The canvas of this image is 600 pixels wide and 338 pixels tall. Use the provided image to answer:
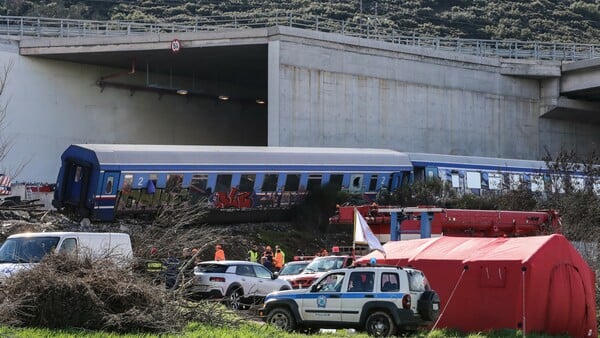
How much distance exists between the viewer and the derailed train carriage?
114 feet

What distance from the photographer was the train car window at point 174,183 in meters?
35.8

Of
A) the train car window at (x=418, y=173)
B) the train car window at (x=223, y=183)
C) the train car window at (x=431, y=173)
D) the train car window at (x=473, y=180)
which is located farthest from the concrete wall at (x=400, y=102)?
the train car window at (x=223, y=183)

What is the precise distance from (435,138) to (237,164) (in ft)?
56.9

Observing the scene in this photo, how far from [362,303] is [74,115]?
3487 centimetres

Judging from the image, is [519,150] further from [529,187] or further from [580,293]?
[580,293]

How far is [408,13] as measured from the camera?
367 ft

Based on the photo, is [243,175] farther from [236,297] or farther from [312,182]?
[236,297]

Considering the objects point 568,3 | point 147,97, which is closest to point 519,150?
point 147,97

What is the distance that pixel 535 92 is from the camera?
57.3 meters

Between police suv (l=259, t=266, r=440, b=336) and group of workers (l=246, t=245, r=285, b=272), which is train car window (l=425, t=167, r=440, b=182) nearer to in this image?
group of workers (l=246, t=245, r=285, b=272)

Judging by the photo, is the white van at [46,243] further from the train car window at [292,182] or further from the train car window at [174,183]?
the train car window at [292,182]

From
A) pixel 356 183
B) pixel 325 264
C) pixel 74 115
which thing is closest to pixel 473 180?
pixel 356 183

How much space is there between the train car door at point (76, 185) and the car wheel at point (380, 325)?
18599mm

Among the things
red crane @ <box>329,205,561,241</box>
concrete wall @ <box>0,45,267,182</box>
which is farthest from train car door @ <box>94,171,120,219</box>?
concrete wall @ <box>0,45,267,182</box>
